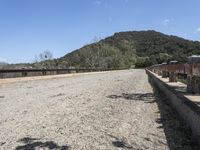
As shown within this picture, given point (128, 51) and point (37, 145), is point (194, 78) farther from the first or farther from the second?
point (128, 51)

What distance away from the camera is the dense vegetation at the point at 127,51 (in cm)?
12675

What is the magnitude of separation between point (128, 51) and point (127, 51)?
0.66 meters

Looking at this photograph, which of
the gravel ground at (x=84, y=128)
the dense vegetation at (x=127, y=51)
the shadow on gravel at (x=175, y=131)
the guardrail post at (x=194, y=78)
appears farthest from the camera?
the dense vegetation at (x=127, y=51)

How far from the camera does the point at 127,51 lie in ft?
551

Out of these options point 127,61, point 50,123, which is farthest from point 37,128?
point 127,61

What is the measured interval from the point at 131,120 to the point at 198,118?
7.34ft

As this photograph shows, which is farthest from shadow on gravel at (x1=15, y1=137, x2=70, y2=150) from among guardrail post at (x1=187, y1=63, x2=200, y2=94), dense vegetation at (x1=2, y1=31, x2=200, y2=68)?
dense vegetation at (x1=2, y1=31, x2=200, y2=68)

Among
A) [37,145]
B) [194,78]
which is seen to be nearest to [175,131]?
[194,78]

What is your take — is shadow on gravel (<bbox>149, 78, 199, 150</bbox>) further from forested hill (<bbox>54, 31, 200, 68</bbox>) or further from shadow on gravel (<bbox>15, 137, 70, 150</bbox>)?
forested hill (<bbox>54, 31, 200, 68</bbox>)

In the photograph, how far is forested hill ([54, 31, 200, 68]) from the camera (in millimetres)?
127213

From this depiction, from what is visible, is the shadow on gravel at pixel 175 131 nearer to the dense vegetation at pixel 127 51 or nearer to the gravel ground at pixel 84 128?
the gravel ground at pixel 84 128

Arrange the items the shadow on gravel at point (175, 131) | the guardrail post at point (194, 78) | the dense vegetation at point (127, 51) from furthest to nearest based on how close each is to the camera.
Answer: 1. the dense vegetation at point (127, 51)
2. the guardrail post at point (194, 78)
3. the shadow on gravel at point (175, 131)

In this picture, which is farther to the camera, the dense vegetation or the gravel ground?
the dense vegetation

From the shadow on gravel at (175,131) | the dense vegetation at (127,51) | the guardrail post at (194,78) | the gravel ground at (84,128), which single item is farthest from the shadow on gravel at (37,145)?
the dense vegetation at (127,51)
